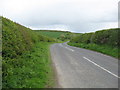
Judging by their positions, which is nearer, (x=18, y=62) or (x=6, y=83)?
(x=6, y=83)

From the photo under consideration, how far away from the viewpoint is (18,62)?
9.63 metres

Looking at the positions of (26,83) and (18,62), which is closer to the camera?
(26,83)

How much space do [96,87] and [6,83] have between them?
12.9 feet

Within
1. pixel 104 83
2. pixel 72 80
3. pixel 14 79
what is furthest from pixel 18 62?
pixel 104 83

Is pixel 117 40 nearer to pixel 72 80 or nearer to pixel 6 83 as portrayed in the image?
pixel 72 80

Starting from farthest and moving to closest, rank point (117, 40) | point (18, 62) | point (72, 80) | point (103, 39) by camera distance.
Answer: point (103, 39)
point (117, 40)
point (18, 62)
point (72, 80)

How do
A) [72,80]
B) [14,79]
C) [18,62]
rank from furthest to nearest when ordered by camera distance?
[18,62] < [72,80] < [14,79]

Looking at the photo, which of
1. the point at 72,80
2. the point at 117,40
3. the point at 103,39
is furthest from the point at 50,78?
the point at 103,39

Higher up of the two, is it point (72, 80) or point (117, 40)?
point (117, 40)

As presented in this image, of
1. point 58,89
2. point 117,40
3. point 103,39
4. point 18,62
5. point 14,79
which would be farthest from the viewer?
point 103,39

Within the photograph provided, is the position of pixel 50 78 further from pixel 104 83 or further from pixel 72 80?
pixel 104 83

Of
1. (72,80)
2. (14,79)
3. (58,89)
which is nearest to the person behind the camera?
(58,89)

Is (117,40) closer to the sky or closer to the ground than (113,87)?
closer to the sky

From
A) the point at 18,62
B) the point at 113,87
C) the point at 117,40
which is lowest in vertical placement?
the point at 113,87
